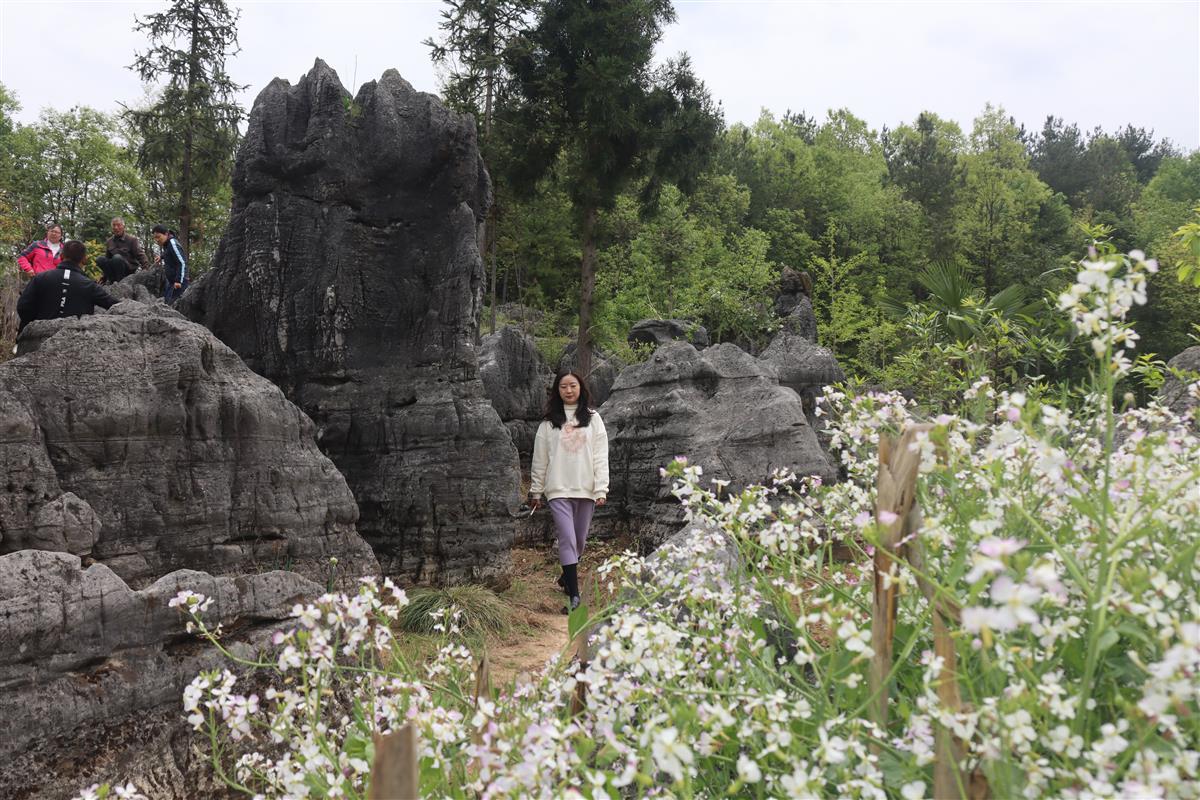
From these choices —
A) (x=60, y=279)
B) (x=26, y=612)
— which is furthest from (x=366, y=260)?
(x=26, y=612)

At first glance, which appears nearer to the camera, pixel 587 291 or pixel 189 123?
pixel 587 291

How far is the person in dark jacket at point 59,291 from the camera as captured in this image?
6883 mm

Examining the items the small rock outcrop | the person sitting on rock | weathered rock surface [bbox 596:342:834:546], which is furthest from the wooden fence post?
the person sitting on rock

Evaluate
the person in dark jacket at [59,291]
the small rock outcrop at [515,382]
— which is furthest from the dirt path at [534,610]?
the person in dark jacket at [59,291]

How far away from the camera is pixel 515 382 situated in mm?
14742

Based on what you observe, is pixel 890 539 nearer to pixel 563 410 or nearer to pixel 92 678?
pixel 92 678

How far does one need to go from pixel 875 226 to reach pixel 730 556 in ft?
127

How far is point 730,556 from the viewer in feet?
17.2

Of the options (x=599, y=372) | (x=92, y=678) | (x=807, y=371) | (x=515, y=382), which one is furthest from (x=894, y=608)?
(x=599, y=372)

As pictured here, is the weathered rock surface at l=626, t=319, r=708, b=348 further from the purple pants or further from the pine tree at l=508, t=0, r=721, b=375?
the purple pants

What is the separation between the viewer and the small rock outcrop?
14.3 meters

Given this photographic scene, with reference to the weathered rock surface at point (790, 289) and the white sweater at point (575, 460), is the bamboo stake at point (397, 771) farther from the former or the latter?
the weathered rock surface at point (790, 289)

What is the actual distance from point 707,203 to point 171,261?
89.8 feet

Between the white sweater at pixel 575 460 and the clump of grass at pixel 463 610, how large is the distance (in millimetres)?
1325
